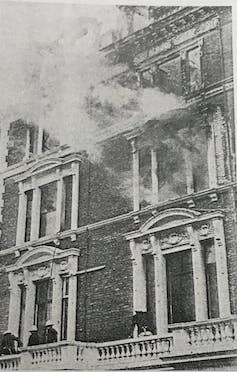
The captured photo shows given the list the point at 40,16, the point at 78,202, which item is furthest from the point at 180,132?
the point at 40,16

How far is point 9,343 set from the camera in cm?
454

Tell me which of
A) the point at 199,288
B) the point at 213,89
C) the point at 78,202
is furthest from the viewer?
the point at 78,202

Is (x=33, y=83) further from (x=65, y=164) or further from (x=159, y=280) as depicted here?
(x=159, y=280)

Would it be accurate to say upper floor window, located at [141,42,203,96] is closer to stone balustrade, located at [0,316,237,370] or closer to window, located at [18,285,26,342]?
stone balustrade, located at [0,316,237,370]

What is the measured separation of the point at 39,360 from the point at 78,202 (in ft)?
4.24

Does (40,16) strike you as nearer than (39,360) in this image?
No

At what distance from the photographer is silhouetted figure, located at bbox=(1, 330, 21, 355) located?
14.6ft

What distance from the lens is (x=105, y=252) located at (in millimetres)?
4637

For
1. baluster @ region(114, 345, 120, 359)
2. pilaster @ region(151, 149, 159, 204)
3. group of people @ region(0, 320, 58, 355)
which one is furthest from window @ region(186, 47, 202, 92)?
group of people @ region(0, 320, 58, 355)

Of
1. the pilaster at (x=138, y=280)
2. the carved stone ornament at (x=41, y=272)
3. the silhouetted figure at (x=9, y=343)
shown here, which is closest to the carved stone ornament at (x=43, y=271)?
the carved stone ornament at (x=41, y=272)

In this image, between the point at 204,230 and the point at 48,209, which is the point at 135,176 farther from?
the point at 48,209

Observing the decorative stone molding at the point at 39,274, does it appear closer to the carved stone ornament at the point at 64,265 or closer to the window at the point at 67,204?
the carved stone ornament at the point at 64,265

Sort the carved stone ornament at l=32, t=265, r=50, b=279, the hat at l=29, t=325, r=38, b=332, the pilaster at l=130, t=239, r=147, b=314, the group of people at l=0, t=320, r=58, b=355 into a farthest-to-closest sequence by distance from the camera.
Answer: the carved stone ornament at l=32, t=265, r=50, b=279 < the hat at l=29, t=325, r=38, b=332 < the group of people at l=0, t=320, r=58, b=355 < the pilaster at l=130, t=239, r=147, b=314

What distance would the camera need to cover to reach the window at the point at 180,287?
4.17m
